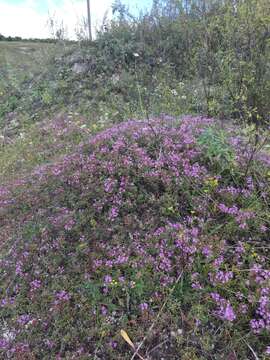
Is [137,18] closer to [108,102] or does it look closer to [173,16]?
[173,16]

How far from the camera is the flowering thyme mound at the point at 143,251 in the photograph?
7.09ft

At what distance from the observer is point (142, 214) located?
2980 mm

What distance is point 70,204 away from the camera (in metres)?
3.27

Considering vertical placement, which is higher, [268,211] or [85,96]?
[85,96]

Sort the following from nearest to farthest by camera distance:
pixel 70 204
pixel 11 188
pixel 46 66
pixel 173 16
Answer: pixel 70 204, pixel 11 188, pixel 173 16, pixel 46 66

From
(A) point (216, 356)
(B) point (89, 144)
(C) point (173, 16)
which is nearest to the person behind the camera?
(A) point (216, 356)

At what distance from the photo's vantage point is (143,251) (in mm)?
2594

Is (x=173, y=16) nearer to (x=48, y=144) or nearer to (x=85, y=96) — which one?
(x=85, y=96)

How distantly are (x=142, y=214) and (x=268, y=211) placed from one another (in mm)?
1165

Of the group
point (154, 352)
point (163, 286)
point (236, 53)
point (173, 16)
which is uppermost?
point (173, 16)

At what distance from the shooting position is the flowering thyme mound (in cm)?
216

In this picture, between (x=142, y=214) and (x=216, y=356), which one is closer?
(x=216, y=356)

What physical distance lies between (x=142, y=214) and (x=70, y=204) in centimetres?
80

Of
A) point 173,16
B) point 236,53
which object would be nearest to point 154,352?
point 236,53
